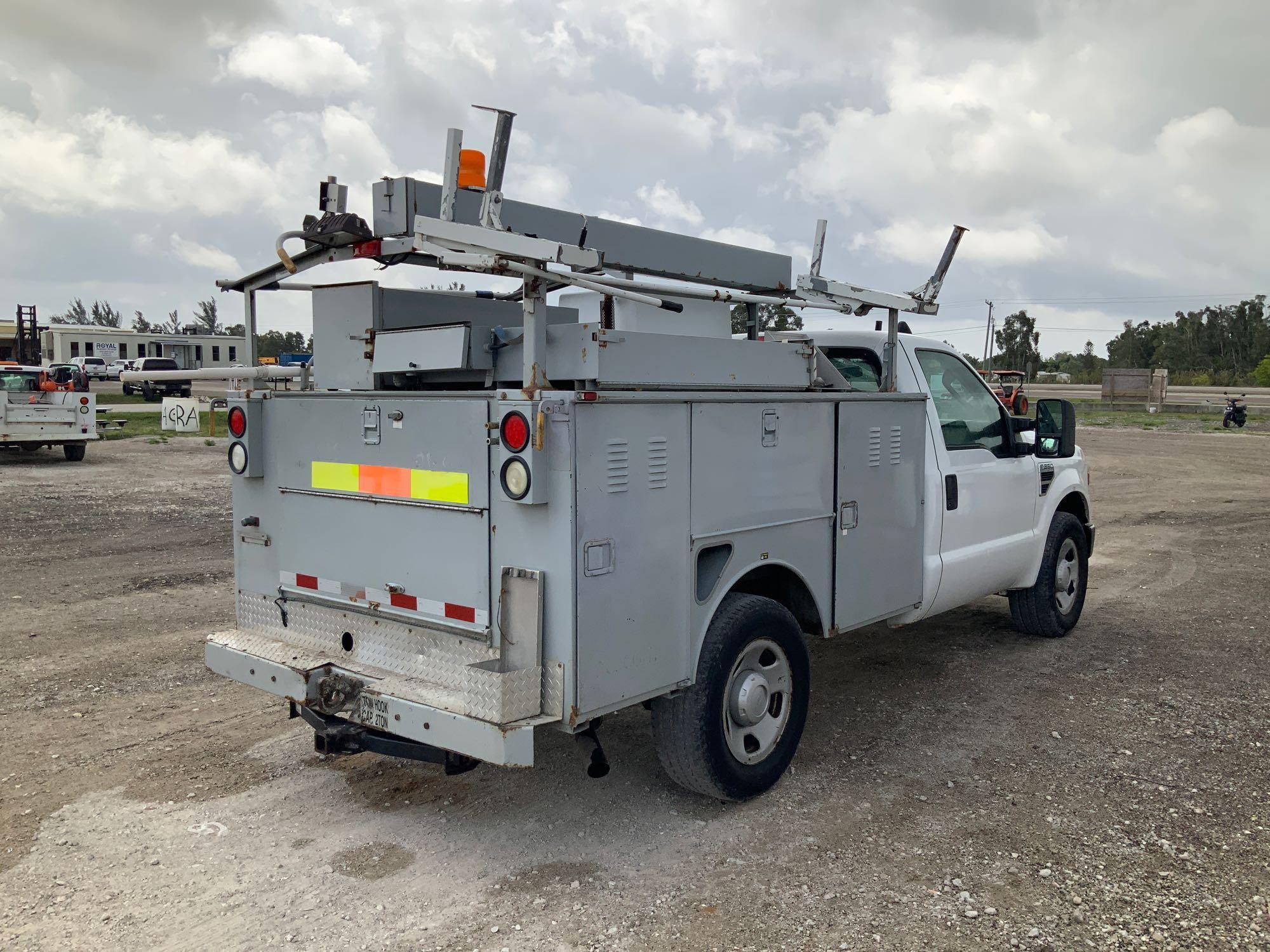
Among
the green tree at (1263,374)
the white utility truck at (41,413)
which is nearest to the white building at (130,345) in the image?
the white utility truck at (41,413)

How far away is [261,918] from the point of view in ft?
11.4

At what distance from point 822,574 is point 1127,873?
174cm

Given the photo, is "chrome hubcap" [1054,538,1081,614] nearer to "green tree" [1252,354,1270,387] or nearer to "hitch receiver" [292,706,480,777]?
"hitch receiver" [292,706,480,777]

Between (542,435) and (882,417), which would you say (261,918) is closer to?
(542,435)

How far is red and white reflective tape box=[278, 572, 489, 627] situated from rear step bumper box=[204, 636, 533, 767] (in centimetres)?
30

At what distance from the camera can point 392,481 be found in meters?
4.12

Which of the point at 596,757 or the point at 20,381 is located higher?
the point at 20,381

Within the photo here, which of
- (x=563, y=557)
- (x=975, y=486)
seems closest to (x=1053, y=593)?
(x=975, y=486)

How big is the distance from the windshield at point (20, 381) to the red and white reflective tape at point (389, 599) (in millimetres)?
16897

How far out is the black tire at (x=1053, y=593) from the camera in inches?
275

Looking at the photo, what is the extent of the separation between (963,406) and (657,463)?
2.99m

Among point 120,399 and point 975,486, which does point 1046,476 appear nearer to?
point 975,486

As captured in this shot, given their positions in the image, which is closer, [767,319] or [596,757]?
[596,757]

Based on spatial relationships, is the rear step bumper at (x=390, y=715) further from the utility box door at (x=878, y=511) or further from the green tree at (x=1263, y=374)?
the green tree at (x=1263, y=374)
